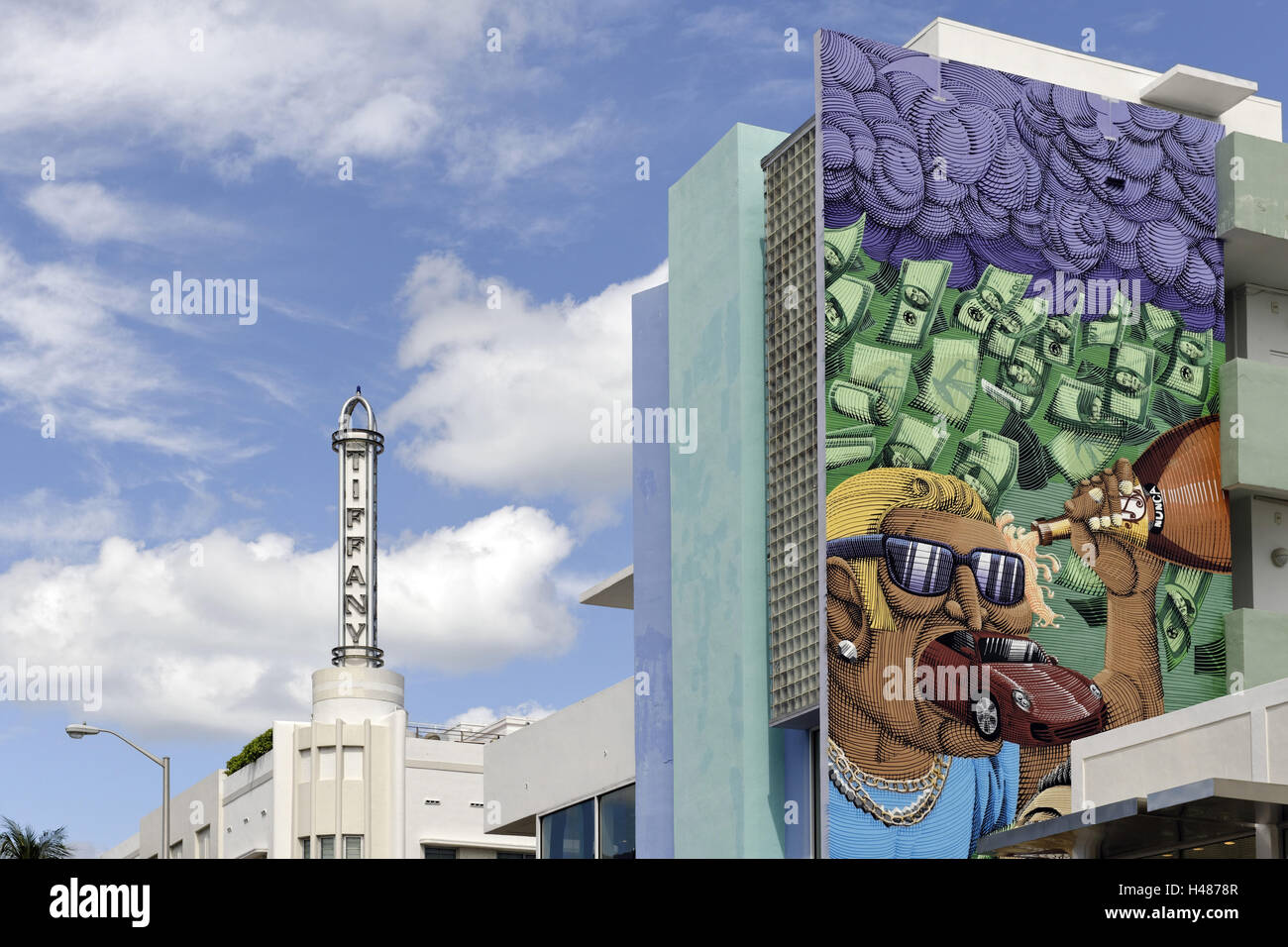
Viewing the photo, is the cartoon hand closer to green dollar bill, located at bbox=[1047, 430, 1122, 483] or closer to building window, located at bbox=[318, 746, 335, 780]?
green dollar bill, located at bbox=[1047, 430, 1122, 483]

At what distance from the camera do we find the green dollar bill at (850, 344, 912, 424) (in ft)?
86.5

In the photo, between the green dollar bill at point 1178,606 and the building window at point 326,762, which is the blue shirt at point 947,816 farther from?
the building window at point 326,762

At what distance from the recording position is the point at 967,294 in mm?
27359

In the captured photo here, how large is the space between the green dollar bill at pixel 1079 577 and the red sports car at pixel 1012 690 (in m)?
1.25

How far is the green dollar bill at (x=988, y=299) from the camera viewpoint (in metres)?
27.3

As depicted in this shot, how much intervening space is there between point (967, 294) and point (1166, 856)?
34.3ft

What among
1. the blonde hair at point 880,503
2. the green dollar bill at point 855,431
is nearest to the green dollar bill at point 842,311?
the green dollar bill at point 855,431

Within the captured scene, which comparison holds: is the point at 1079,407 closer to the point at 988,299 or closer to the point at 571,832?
the point at 988,299

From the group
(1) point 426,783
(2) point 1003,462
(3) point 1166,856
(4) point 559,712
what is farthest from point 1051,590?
(1) point 426,783

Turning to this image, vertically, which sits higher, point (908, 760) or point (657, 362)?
point (657, 362)

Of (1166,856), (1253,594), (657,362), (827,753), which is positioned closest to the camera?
(1166,856)

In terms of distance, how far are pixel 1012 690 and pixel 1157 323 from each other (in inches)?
275

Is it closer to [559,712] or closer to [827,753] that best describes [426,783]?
[559,712]
